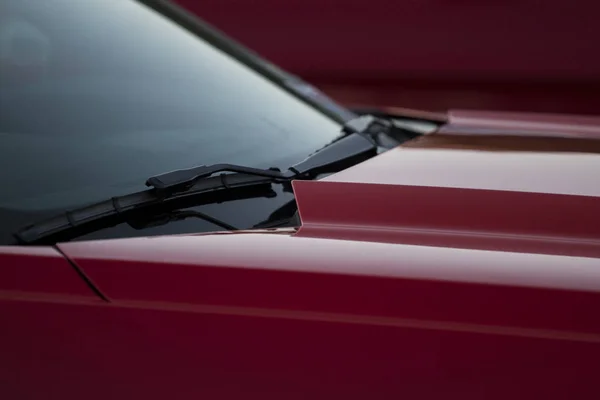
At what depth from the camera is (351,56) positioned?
409 centimetres

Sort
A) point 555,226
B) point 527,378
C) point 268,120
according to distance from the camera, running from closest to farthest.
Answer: point 527,378, point 555,226, point 268,120

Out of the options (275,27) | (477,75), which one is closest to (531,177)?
(477,75)

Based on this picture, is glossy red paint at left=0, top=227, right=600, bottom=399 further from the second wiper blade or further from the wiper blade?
the second wiper blade

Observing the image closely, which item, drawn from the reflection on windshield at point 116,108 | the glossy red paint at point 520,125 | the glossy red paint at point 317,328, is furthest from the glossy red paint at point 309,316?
the glossy red paint at point 520,125

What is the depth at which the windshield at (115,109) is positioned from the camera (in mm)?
1534

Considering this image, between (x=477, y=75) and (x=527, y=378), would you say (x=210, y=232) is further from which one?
(x=477, y=75)

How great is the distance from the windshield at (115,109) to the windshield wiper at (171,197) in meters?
0.04

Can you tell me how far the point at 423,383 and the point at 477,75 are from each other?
3017 millimetres

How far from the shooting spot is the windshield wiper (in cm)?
139

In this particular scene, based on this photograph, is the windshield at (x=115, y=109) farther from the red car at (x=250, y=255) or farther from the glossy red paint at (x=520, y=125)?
the glossy red paint at (x=520, y=125)

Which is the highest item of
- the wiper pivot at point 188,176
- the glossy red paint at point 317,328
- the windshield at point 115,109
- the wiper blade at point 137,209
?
the windshield at point 115,109

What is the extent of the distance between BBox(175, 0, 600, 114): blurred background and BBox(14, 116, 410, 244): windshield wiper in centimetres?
239

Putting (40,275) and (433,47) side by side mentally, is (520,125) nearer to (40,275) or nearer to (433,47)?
(433,47)

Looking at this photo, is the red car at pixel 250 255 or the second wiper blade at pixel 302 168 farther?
the second wiper blade at pixel 302 168
